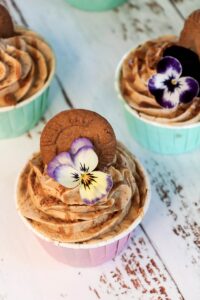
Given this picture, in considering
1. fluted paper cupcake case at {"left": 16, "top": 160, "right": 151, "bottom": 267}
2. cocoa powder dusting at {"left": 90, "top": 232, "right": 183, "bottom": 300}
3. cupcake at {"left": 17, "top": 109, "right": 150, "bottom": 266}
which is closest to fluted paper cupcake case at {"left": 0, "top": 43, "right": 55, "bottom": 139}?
cupcake at {"left": 17, "top": 109, "right": 150, "bottom": 266}

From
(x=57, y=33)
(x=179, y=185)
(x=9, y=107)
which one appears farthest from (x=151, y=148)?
(x=57, y=33)

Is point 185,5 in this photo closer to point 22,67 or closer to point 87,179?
point 22,67

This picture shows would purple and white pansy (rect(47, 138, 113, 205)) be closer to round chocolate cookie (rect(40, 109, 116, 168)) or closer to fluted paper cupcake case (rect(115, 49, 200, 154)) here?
round chocolate cookie (rect(40, 109, 116, 168))

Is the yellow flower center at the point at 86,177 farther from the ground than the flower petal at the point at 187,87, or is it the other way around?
the flower petal at the point at 187,87

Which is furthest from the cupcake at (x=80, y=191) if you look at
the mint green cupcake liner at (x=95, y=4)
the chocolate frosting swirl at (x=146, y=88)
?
the mint green cupcake liner at (x=95, y=4)

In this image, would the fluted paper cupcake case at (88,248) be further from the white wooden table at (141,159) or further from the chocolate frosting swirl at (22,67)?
the chocolate frosting swirl at (22,67)

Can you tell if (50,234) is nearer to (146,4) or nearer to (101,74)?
(101,74)

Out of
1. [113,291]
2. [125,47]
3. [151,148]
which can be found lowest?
[113,291]
